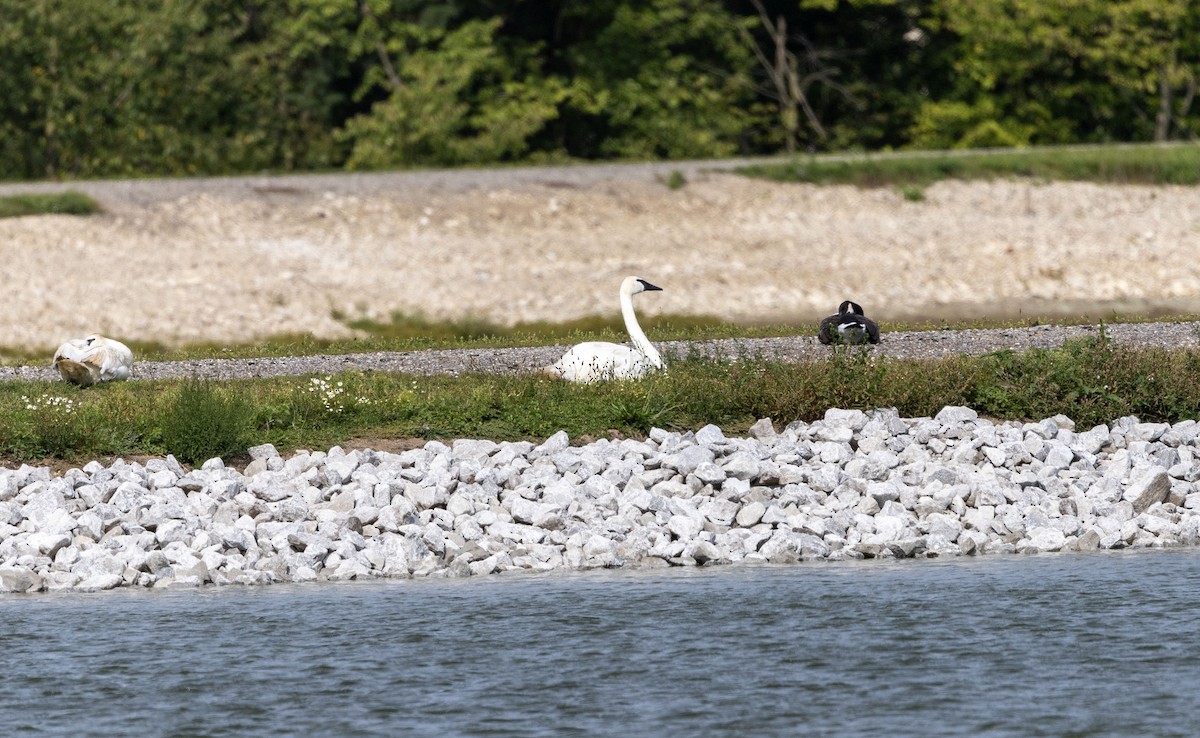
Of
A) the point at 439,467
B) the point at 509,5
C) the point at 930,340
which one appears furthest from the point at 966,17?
the point at 439,467

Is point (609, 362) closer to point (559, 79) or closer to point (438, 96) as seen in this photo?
point (438, 96)

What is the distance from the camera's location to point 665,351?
20.0 m

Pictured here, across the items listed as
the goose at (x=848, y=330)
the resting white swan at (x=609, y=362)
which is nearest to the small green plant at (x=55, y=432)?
the resting white swan at (x=609, y=362)

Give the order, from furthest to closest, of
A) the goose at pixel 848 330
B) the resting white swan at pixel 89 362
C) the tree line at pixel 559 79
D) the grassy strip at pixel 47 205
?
the tree line at pixel 559 79 → the grassy strip at pixel 47 205 → the goose at pixel 848 330 → the resting white swan at pixel 89 362

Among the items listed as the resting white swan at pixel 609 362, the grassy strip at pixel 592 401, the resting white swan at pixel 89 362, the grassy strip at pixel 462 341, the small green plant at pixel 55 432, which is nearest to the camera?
the small green plant at pixel 55 432

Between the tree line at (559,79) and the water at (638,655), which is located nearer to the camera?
the water at (638,655)

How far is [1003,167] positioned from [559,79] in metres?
11.7

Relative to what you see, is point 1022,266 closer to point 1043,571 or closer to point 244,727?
point 1043,571

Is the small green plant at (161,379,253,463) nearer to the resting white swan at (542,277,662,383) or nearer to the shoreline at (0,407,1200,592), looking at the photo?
the shoreline at (0,407,1200,592)

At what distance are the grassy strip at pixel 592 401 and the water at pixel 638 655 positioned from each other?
127 inches

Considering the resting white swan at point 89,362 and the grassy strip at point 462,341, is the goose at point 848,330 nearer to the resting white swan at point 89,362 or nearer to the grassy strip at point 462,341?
the grassy strip at point 462,341

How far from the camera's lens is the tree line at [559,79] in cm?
4234

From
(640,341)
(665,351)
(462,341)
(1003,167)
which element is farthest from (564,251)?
(640,341)

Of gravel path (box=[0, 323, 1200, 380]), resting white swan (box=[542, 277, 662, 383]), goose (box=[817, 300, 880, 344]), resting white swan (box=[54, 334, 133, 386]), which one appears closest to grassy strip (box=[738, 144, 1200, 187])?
gravel path (box=[0, 323, 1200, 380])
